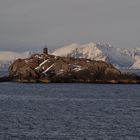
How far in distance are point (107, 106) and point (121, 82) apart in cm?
8913

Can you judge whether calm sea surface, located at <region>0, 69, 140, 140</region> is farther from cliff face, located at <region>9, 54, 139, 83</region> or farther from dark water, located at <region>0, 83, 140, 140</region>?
cliff face, located at <region>9, 54, 139, 83</region>

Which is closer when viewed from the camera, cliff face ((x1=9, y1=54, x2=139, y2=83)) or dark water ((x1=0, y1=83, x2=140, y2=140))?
dark water ((x1=0, y1=83, x2=140, y2=140))

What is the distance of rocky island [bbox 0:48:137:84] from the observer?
606 ft

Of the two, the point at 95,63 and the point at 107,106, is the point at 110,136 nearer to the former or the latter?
the point at 107,106

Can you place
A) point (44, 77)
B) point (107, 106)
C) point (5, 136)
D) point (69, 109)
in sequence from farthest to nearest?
point (44, 77) → point (107, 106) → point (69, 109) → point (5, 136)

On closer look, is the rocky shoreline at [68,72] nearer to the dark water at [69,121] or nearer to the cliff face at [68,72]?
the cliff face at [68,72]

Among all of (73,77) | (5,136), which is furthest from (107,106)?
(73,77)

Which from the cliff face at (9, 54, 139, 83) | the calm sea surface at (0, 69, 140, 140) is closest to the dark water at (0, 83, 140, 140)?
the calm sea surface at (0, 69, 140, 140)

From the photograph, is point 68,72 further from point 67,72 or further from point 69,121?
point 69,121

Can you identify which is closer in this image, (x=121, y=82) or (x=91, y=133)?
(x=91, y=133)

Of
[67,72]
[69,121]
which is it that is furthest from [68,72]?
[69,121]

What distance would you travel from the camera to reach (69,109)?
9206 centimetres

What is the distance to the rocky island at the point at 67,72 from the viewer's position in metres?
185

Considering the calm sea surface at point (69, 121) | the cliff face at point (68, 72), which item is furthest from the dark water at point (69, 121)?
the cliff face at point (68, 72)
